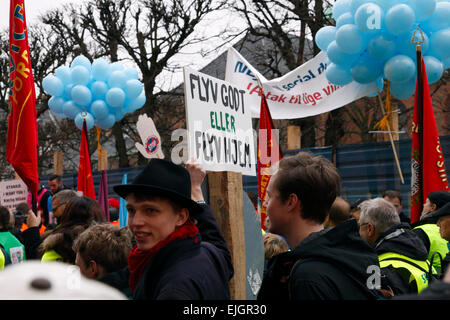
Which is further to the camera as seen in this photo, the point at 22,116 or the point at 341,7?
the point at 341,7

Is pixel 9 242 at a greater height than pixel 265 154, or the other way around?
pixel 265 154

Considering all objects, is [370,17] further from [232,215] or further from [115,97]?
[115,97]

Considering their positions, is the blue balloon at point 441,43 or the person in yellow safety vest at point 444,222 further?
the blue balloon at point 441,43

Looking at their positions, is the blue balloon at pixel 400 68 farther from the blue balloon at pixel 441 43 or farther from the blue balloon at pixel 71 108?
the blue balloon at pixel 71 108

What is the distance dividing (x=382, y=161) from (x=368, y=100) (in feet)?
34.8

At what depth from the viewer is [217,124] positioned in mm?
3193

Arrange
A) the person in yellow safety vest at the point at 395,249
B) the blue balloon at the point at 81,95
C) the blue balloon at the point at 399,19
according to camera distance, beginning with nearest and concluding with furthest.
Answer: the person in yellow safety vest at the point at 395,249
the blue balloon at the point at 399,19
the blue balloon at the point at 81,95

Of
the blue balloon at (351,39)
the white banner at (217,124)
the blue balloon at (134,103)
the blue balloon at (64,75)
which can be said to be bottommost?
the white banner at (217,124)

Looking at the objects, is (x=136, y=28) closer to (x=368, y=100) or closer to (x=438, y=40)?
(x=368, y=100)

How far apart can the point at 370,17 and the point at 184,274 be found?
16.3 ft

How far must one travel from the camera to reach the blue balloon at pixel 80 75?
9.12 meters

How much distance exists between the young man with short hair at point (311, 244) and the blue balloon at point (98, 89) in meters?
7.32

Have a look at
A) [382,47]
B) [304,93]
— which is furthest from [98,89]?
[382,47]

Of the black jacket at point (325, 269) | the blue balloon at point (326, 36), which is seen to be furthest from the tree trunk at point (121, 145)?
the black jacket at point (325, 269)
